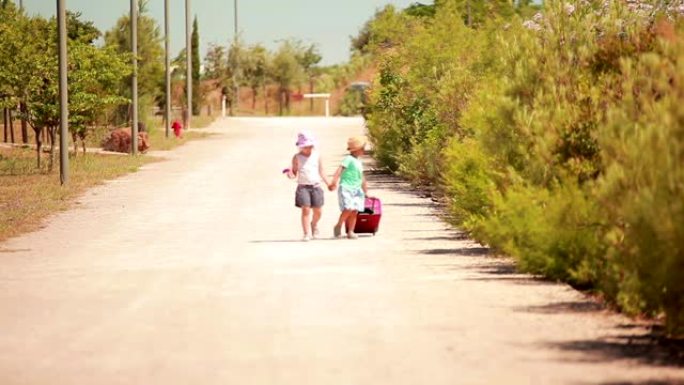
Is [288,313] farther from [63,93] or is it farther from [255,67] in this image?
[255,67]

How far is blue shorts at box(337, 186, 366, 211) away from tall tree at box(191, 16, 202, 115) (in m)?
68.6

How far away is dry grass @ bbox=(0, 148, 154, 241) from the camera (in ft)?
86.2

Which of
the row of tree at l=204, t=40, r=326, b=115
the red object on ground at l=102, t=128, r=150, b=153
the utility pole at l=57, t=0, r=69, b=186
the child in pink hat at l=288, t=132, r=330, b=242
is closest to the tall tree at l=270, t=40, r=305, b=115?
the row of tree at l=204, t=40, r=326, b=115

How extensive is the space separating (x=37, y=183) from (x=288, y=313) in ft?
77.0

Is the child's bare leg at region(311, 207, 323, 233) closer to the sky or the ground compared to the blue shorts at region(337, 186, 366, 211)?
closer to the ground

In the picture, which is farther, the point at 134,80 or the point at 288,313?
the point at 134,80

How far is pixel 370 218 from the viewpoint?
73.2 feet

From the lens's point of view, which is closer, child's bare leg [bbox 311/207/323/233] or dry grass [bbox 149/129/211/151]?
child's bare leg [bbox 311/207/323/233]

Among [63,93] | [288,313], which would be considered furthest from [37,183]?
[288,313]

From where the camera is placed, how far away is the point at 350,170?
2206 cm

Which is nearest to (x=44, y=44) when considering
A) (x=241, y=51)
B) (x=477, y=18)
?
(x=477, y=18)

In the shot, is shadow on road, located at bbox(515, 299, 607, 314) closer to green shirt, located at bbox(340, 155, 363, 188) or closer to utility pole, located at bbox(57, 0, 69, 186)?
green shirt, located at bbox(340, 155, 363, 188)

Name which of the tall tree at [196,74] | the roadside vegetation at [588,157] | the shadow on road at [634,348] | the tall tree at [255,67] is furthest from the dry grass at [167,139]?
the tall tree at [255,67]

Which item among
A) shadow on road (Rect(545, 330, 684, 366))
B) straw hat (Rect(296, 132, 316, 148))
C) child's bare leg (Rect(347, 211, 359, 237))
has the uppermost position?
straw hat (Rect(296, 132, 316, 148))
